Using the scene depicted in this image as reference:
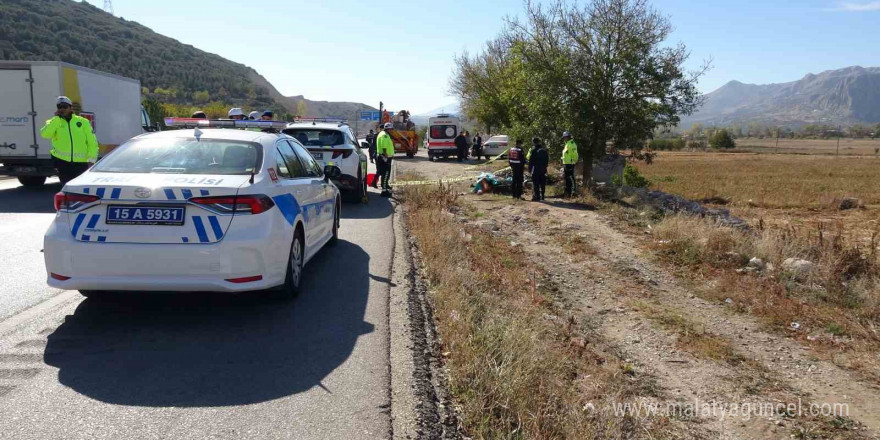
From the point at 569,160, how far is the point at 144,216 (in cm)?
1307

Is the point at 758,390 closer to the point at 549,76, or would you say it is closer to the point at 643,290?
the point at 643,290

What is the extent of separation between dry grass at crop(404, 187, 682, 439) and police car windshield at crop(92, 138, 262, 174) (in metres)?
2.25

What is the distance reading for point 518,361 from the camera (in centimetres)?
462

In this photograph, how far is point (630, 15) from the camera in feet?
57.1

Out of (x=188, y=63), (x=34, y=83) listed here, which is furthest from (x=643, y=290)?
(x=188, y=63)

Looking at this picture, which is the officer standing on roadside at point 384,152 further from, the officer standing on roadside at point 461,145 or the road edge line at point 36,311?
the officer standing on roadside at point 461,145

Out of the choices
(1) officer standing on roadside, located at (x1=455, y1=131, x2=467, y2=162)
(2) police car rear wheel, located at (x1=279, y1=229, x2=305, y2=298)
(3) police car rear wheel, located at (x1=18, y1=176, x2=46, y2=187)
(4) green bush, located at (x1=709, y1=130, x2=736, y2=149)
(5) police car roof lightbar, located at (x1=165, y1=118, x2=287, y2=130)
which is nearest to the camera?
(2) police car rear wheel, located at (x1=279, y1=229, x2=305, y2=298)

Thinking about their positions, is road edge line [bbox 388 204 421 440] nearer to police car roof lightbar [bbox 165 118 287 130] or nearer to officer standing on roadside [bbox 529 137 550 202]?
police car roof lightbar [bbox 165 118 287 130]

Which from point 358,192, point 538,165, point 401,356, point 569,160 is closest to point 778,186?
point 569,160

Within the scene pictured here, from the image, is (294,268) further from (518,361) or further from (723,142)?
(723,142)

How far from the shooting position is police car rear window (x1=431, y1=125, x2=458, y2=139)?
39.1 meters

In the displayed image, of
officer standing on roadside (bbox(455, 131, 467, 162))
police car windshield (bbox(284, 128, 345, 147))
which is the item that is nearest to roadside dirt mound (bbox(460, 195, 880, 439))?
police car windshield (bbox(284, 128, 345, 147))

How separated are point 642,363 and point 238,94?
84.4 m

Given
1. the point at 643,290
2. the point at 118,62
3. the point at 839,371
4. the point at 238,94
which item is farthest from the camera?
the point at 238,94
